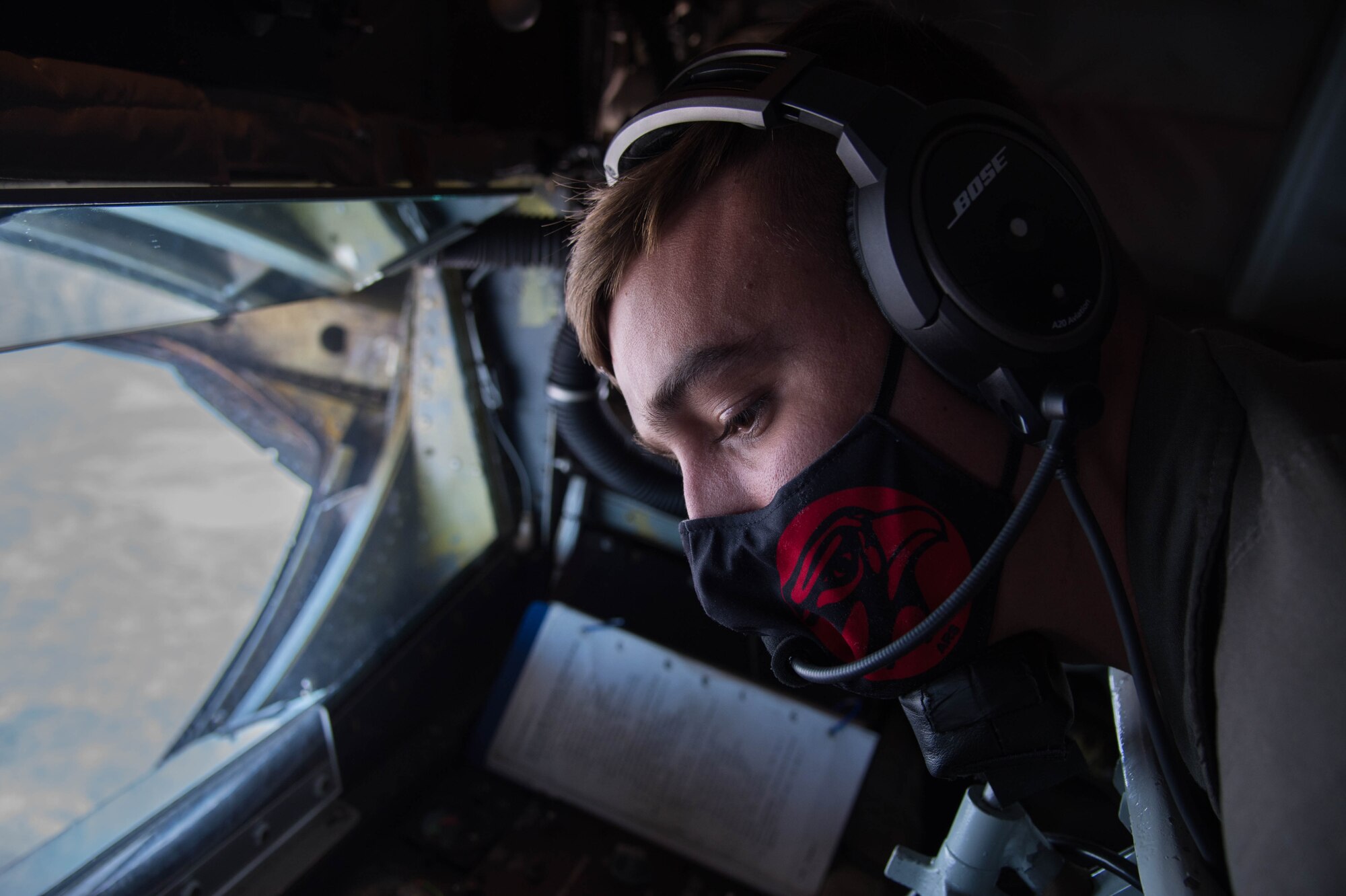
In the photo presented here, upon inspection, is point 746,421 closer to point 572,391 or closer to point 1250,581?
point 1250,581

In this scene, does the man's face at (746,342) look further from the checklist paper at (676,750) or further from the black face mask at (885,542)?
the checklist paper at (676,750)

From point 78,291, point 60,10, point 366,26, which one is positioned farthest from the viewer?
point 366,26

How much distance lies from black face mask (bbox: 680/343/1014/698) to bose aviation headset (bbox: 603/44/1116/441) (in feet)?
0.22

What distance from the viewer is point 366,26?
40.0 inches

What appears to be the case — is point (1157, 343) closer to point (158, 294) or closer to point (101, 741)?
point (158, 294)

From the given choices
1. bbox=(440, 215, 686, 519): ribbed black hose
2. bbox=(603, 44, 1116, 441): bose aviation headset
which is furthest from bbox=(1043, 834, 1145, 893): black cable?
bbox=(440, 215, 686, 519): ribbed black hose

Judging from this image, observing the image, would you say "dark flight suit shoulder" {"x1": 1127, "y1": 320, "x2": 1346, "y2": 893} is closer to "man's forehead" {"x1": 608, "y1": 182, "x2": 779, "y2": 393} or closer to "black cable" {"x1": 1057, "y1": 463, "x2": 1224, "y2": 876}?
"black cable" {"x1": 1057, "y1": 463, "x2": 1224, "y2": 876}

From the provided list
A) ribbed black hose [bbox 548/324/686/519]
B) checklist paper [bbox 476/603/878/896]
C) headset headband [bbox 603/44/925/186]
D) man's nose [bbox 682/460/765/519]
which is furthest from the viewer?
ribbed black hose [bbox 548/324/686/519]

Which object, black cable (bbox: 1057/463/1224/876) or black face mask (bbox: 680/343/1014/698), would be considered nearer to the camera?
black cable (bbox: 1057/463/1224/876)

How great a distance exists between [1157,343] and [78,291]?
3.35 ft

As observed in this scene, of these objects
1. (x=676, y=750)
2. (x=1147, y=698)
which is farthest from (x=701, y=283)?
(x=676, y=750)

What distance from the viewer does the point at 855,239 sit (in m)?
0.60

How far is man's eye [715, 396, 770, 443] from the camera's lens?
0.65 meters

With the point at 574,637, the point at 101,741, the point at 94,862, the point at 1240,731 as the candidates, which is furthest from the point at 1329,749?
the point at 101,741
